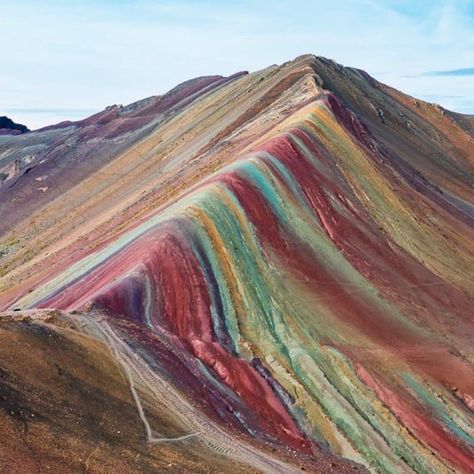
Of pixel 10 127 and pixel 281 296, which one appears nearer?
pixel 281 296

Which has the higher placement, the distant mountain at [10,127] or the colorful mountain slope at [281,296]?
the distant mountain at [10,127]

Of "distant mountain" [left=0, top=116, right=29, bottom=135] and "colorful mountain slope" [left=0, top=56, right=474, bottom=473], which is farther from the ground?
"distant mountain" [left=0, top=116, right=29, bottom=135]

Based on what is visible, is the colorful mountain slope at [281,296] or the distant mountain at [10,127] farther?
the distant mountain at [10,127]

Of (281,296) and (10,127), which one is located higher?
(10,127)

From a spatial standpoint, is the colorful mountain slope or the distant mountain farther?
the distant mountain
